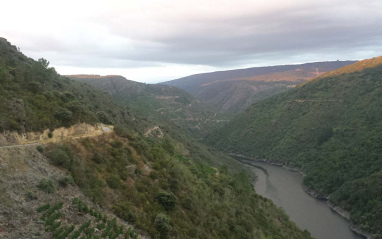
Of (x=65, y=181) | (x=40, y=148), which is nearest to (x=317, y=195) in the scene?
(x=65, y=181)

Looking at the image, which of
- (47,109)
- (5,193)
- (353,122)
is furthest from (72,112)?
(353,122)

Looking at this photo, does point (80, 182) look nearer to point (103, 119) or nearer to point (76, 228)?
point (76, 228)

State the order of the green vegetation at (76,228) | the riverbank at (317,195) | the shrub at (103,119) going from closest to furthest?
1. the green vegetation at (76,228)
2. the shrub at (103,119)
3. the riverbank at (317,195)

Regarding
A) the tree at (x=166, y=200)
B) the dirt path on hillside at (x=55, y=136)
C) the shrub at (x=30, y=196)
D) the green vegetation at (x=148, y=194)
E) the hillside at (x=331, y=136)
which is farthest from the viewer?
the hillside at (x=331, y=136)

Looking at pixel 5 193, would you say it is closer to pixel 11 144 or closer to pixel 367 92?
pixel 11 144

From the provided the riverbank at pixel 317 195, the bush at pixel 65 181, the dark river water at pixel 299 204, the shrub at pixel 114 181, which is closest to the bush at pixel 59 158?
the bush at pixel 65 181

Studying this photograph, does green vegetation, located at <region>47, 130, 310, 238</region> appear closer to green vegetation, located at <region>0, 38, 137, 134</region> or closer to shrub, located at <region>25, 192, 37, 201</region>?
shrub, located at <region>25, 192, 37, 201</region>

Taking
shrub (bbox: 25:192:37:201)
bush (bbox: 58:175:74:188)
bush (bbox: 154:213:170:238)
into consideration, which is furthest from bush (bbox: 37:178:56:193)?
bush (bbox: 154:213:170:238)

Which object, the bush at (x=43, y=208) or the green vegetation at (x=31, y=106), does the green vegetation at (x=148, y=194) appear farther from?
the green vegetation at (x=31, y=106)
